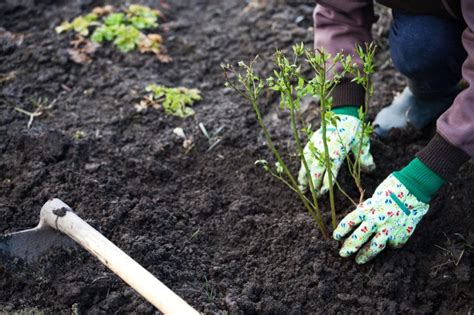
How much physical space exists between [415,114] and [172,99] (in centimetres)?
121

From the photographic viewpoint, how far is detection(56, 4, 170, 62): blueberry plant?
366cm

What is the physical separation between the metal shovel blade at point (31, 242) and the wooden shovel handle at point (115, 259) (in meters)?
0.05

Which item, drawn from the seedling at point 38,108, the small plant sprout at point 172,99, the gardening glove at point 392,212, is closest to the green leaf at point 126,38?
the small plant sprout at point 172,99

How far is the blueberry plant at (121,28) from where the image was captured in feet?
12.0

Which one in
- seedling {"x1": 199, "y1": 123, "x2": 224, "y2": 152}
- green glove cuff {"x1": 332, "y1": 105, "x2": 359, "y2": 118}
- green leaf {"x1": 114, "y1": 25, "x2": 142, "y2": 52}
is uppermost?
green glove cuff {"x1": 332, "y1": 105, "x2": 359, "y2": 118}

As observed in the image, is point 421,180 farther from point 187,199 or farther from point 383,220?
point 187,199

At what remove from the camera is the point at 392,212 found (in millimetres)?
2268

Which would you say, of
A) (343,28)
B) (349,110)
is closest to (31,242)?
(349,110)

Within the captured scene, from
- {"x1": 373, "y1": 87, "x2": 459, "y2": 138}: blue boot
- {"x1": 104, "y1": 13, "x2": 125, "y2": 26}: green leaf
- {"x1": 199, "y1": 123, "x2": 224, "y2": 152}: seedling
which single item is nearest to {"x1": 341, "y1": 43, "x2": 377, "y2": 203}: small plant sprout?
{"x1": 373, "y1": 87, "x2": 459, "y2": 138}: blue boot

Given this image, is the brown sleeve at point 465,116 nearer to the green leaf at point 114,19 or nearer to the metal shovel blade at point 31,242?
the metal shovel blade at point 31,242

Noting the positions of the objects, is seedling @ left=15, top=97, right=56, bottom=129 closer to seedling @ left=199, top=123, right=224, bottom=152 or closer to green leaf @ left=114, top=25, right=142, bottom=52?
green leaf @ left=114, top=25, right=142, bottom=52

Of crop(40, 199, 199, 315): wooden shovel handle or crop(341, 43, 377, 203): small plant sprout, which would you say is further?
crop(341, 43, 377, 203): small plant sprout

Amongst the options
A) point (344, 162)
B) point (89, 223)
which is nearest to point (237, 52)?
point (344, 162)

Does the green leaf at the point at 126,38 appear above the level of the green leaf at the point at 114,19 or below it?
below
